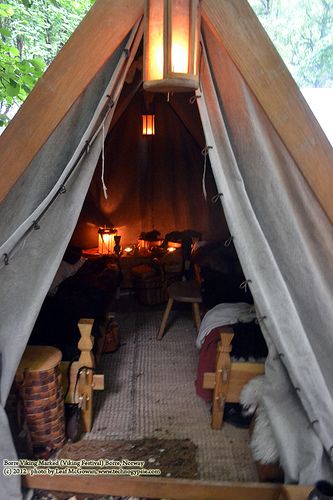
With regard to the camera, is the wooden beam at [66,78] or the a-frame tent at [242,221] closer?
the wooden beam at [66,78]

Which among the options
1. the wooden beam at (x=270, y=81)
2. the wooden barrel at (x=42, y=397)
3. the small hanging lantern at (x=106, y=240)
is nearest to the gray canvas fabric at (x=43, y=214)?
the wooden barrel at (x=42, y=397)

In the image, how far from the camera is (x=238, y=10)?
57.5 inches

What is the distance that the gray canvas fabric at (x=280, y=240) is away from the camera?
62.4 inches

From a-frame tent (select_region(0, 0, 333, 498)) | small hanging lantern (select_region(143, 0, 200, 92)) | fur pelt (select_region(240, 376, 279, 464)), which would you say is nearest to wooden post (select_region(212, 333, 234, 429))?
fur pelt (select_region(240, 376, 279, 464))

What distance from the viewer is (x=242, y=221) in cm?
161

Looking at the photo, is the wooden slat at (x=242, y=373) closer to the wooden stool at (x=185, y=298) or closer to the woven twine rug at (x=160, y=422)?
the woven twine rug at (x=160, y=422)

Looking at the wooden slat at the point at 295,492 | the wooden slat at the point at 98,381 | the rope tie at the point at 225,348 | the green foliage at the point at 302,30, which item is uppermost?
the green foliage at the point at 302,30

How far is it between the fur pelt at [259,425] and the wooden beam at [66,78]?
1564 mm

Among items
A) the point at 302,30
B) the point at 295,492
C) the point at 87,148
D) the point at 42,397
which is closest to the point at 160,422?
the point at 42,397

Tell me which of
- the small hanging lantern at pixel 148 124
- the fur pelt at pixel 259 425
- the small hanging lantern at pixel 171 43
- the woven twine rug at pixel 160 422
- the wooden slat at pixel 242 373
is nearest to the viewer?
the small hanging lantern at pixel 171 43

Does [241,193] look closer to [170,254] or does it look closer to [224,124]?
[224,124]

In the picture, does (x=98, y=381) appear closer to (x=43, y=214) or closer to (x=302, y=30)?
(x=43, y=214)

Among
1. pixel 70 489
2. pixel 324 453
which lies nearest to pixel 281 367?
pixel 324 453

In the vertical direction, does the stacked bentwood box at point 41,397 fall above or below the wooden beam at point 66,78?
below
